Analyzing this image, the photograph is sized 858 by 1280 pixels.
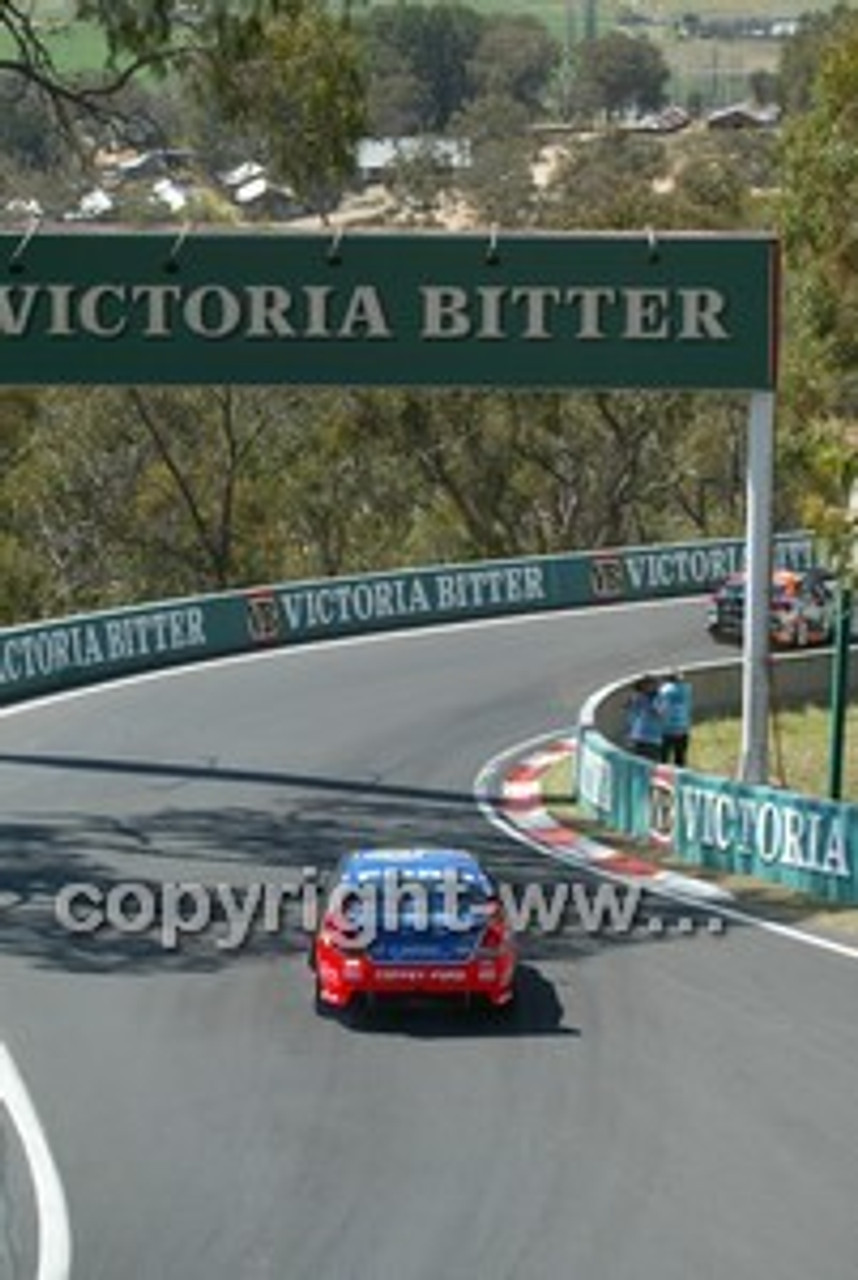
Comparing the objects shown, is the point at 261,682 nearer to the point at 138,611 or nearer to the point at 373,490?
the point at 138,611

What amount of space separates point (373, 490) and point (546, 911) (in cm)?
4863

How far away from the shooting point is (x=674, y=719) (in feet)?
107

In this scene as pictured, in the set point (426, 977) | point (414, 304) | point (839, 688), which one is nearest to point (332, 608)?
point (414, 304)

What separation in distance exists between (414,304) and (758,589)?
5.07m

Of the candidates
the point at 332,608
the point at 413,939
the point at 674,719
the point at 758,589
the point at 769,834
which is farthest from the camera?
the point at 332,608

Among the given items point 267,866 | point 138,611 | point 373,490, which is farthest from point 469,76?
point 267,866

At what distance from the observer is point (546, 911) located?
24.9 meters

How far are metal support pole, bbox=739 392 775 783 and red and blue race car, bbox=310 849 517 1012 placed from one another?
876 cm

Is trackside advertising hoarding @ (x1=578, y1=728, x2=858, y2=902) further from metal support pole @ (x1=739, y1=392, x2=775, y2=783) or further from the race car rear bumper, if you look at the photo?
the race car rear bumper

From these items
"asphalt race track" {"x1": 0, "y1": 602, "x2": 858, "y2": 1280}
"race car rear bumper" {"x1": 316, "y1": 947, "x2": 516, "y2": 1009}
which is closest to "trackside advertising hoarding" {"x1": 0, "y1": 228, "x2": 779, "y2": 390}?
"asphalt race track" {"x1": 0, "y1": 602, "x2": 858, "y2": 1280}

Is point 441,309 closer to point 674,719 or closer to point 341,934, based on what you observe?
point 674,719

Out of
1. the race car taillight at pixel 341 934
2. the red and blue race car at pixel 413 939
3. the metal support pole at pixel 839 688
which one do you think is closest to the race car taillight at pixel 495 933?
the red and blue race car at pixel 413 939

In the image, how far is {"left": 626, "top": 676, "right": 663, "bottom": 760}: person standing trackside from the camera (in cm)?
3247

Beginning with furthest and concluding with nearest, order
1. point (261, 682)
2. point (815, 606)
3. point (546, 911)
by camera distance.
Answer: point (815, 606) → point (261, 682) → point (546, 911)
